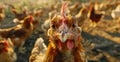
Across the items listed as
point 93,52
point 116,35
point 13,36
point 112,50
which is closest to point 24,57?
point 13,36

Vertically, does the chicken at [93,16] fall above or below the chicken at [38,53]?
below

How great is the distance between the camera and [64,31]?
2.55 meters

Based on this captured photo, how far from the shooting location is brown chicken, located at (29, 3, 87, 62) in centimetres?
256

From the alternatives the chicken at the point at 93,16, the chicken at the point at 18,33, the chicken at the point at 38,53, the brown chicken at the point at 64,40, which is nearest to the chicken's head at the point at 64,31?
the brown chicken at the point at 64,40

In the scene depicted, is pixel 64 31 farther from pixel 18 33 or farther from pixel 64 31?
pixel 18 33

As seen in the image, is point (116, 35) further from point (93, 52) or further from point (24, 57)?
point (24, 57)

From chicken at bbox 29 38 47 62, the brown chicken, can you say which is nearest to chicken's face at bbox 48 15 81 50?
the brown chicken

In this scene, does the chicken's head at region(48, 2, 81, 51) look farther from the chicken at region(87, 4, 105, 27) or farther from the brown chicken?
the chicken at region(87, 4, 105, 27)

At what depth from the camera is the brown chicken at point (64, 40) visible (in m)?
2.56

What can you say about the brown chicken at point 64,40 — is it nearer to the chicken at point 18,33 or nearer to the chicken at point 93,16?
the chicken at point 18,33

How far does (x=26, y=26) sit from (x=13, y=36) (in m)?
0.49

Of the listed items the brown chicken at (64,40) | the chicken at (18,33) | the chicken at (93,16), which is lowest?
the chicken at (93,16)

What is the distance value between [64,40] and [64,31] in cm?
9

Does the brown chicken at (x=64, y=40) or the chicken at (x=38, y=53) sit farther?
the chicken at (x=38, y=53)
